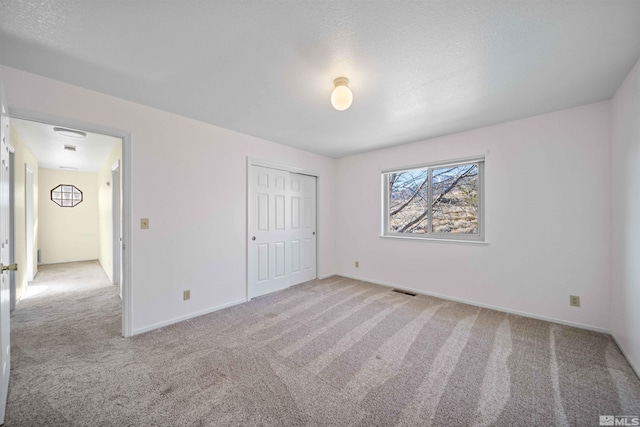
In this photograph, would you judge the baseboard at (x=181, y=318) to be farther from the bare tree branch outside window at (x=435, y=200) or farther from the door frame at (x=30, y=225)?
the door frame at (x=30, y=225)

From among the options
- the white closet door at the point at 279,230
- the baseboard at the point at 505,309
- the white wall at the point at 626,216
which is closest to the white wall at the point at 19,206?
the white closet door at the point at 279,230

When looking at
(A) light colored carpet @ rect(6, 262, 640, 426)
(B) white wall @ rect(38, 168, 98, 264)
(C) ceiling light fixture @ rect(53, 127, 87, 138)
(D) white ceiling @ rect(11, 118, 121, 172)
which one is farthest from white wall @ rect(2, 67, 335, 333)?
(B) white wall @ rect(38, 168, 98, 264)

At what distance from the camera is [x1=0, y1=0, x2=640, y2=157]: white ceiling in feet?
4.44

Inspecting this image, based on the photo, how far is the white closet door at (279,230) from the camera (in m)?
3.55

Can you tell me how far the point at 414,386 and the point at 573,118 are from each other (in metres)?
3.09

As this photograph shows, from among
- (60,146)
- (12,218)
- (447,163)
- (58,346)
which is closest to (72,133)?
(60,146)

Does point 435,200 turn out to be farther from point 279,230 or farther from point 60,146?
point 60,146

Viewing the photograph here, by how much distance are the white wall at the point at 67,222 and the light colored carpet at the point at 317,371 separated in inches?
161

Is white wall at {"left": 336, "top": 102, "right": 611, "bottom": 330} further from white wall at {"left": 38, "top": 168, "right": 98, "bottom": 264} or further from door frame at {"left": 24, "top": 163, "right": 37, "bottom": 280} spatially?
white wall at {"left": 38, "top": 168, "right": 98, "bottom": 264}

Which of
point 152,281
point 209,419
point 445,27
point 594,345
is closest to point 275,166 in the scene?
point 152,281

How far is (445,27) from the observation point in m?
1.46

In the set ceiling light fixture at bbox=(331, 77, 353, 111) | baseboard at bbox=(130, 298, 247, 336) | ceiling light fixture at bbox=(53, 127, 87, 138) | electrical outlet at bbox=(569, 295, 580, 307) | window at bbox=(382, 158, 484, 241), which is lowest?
baseboard at bbox=(130, 298, 247, 336)

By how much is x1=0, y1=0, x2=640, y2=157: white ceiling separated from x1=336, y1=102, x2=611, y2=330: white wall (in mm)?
369

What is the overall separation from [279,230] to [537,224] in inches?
130
